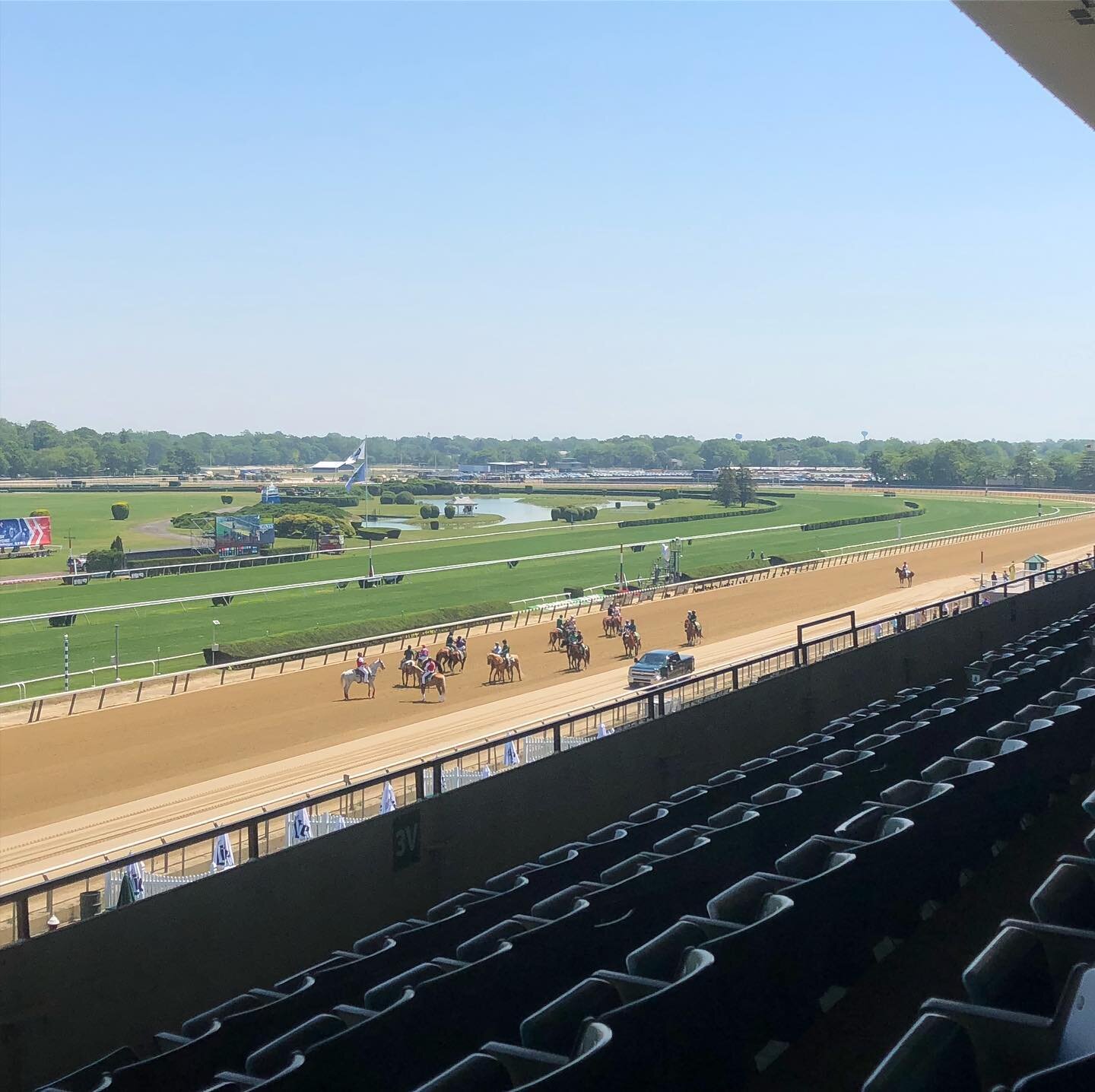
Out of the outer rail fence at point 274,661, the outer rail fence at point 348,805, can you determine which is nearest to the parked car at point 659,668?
the outer rail fence at point 274,661

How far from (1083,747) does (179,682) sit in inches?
845

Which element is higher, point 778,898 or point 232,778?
point 778,898

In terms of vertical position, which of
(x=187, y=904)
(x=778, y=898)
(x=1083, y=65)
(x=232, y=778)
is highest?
(x=1083, y=65)

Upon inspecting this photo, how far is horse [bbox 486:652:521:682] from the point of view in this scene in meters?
25.2

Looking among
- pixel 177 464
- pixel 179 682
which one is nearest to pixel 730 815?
pixel 179 682

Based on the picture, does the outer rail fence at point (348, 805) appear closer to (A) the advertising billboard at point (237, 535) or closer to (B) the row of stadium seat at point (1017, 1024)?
(B) the row of stadium seat at point (1017, 1024)

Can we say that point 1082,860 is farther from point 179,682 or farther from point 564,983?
point 179,682

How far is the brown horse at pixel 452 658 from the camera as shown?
26638mm

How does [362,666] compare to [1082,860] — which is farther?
[362,666]

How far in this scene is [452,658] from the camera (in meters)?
26.6

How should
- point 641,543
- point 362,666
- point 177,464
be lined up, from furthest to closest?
point 177,464, point 641,543, point 362,666

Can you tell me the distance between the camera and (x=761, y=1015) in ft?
11.7

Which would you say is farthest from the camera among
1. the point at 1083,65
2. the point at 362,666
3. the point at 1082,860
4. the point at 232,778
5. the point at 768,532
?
the point at 768,532

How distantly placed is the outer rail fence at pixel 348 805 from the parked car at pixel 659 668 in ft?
33.6
